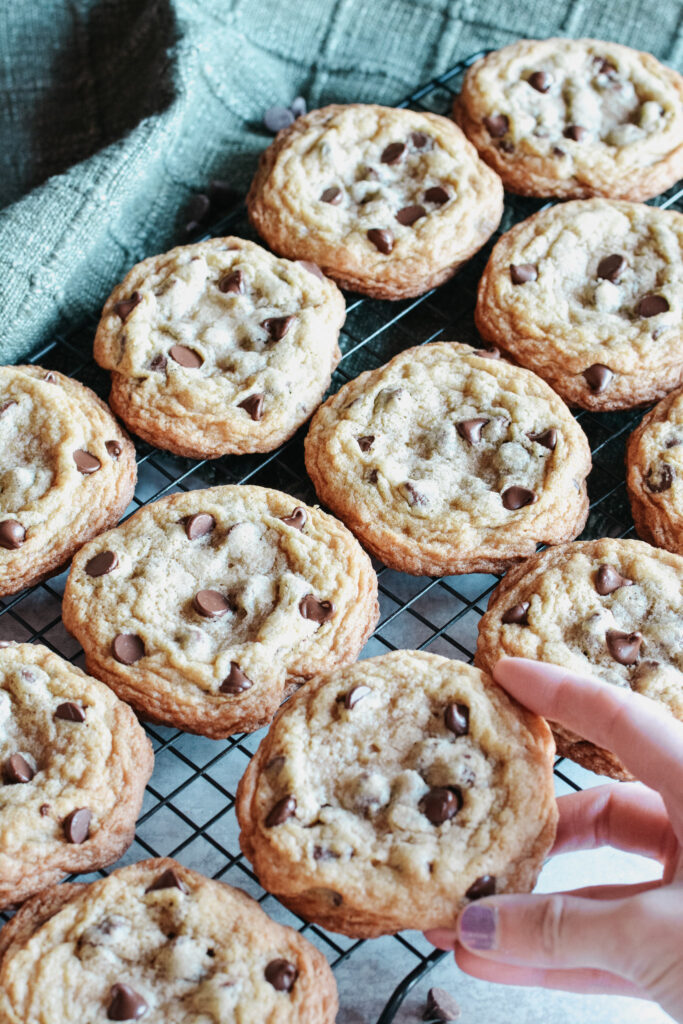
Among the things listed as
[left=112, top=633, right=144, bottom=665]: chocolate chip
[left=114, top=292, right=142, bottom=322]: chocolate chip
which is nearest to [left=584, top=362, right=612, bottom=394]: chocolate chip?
[left=114, top=292, right=142, bottom=322]: chocolate chip

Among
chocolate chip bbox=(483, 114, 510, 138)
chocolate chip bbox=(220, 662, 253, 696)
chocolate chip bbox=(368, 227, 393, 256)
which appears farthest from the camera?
chocolate chip bbox=(483, 114, 510, 138)

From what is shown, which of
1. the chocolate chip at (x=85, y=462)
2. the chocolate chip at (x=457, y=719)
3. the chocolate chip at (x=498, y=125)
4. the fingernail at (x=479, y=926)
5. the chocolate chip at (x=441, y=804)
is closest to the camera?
the fingernail at (x=479, y=926)

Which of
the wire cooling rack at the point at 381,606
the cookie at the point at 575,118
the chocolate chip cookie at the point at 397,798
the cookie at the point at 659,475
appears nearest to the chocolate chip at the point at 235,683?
the chocolate chip cookie at the point at 397,798

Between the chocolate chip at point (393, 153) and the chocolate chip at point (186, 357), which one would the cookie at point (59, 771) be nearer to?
the chocolate chip at point (186, 357)

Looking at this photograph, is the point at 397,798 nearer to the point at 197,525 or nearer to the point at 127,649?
the point at 127,649

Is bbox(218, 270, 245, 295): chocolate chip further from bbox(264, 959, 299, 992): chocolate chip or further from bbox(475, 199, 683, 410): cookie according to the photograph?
bbox(264, 959, 299, 992): chocolate chip

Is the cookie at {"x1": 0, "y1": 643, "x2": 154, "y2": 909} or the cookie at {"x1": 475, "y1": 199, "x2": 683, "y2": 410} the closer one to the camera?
the cookie at {"x1": 0, "y1": 643, "x2": 154, "y2": 909}

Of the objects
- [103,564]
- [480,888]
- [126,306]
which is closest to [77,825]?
[103,564]
